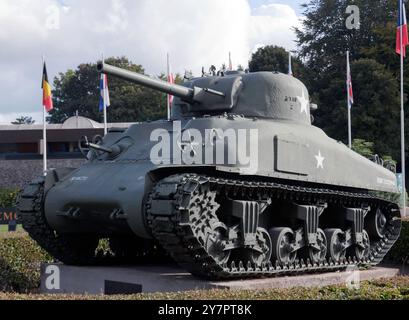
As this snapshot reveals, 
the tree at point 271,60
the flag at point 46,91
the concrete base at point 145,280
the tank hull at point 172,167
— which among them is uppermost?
the tree at point 271,60

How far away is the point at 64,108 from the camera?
225ft

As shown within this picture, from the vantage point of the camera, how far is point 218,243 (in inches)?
415

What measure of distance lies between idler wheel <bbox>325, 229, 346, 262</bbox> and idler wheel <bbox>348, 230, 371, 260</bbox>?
0.46 meters

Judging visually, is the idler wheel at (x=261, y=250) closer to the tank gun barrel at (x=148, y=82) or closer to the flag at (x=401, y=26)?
the tank gun barrel at (x=148, y=82)

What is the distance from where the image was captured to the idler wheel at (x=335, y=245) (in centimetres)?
1313

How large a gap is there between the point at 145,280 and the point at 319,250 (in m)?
3.37

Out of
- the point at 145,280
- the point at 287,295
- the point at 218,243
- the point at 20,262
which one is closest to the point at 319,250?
the point at 218,243

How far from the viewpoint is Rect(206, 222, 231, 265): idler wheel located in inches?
409

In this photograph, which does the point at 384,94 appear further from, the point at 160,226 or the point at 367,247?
the point at 160,226

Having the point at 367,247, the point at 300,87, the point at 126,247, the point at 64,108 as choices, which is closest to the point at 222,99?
the point at 300,87

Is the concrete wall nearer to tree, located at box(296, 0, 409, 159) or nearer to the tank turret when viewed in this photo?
tree, located at box(296, 0, 409, 159)

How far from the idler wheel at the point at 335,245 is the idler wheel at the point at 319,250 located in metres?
0.11

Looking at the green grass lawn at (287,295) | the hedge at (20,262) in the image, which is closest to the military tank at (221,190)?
the hedge at (20,262)

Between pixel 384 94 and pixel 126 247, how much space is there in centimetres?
3311
